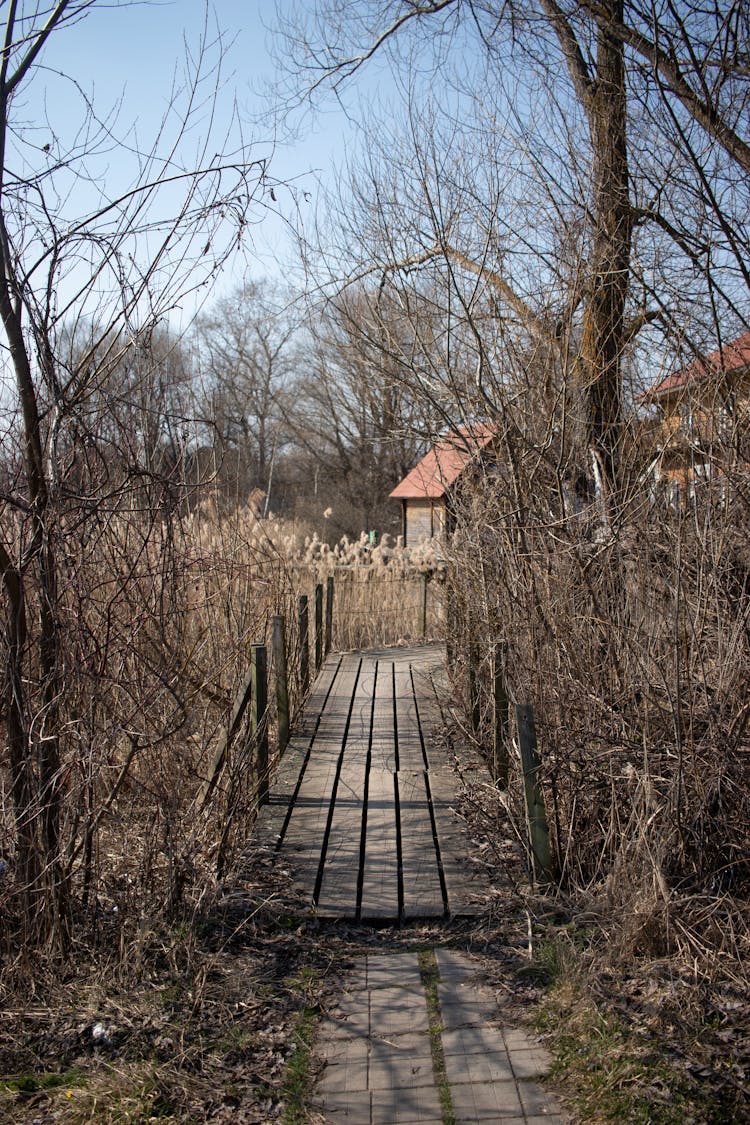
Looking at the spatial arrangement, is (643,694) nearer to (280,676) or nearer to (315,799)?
(315,799)

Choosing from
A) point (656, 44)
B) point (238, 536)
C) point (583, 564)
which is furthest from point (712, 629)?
point (656, 44)

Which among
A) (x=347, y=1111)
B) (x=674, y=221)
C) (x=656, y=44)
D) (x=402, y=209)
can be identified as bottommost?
(x=347, y=1111)

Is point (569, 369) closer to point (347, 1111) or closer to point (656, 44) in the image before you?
point (656, 44)

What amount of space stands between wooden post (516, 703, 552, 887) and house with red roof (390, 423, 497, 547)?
2138 millimetres

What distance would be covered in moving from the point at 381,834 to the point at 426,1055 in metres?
1.95

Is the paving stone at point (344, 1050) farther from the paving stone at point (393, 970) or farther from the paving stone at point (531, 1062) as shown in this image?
the paving stone at point (531, 1062)

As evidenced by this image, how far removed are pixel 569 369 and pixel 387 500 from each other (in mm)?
34102

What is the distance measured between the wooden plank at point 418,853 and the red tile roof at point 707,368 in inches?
103

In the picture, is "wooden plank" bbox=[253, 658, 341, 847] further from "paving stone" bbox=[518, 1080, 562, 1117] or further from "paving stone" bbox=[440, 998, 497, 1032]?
"paving stone" bbox=[518, 1080, 562, 1117]

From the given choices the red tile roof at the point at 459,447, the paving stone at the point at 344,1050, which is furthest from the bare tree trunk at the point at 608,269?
the paving stone at the point at 344,1050

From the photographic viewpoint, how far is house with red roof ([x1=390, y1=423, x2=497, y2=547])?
6.43 meters

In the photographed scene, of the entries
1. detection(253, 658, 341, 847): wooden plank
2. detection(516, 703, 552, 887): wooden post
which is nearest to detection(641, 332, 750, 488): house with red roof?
detection(516, 703, 552, 887): wooden post

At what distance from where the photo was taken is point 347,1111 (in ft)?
8.97

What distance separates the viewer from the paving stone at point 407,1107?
2672mm
